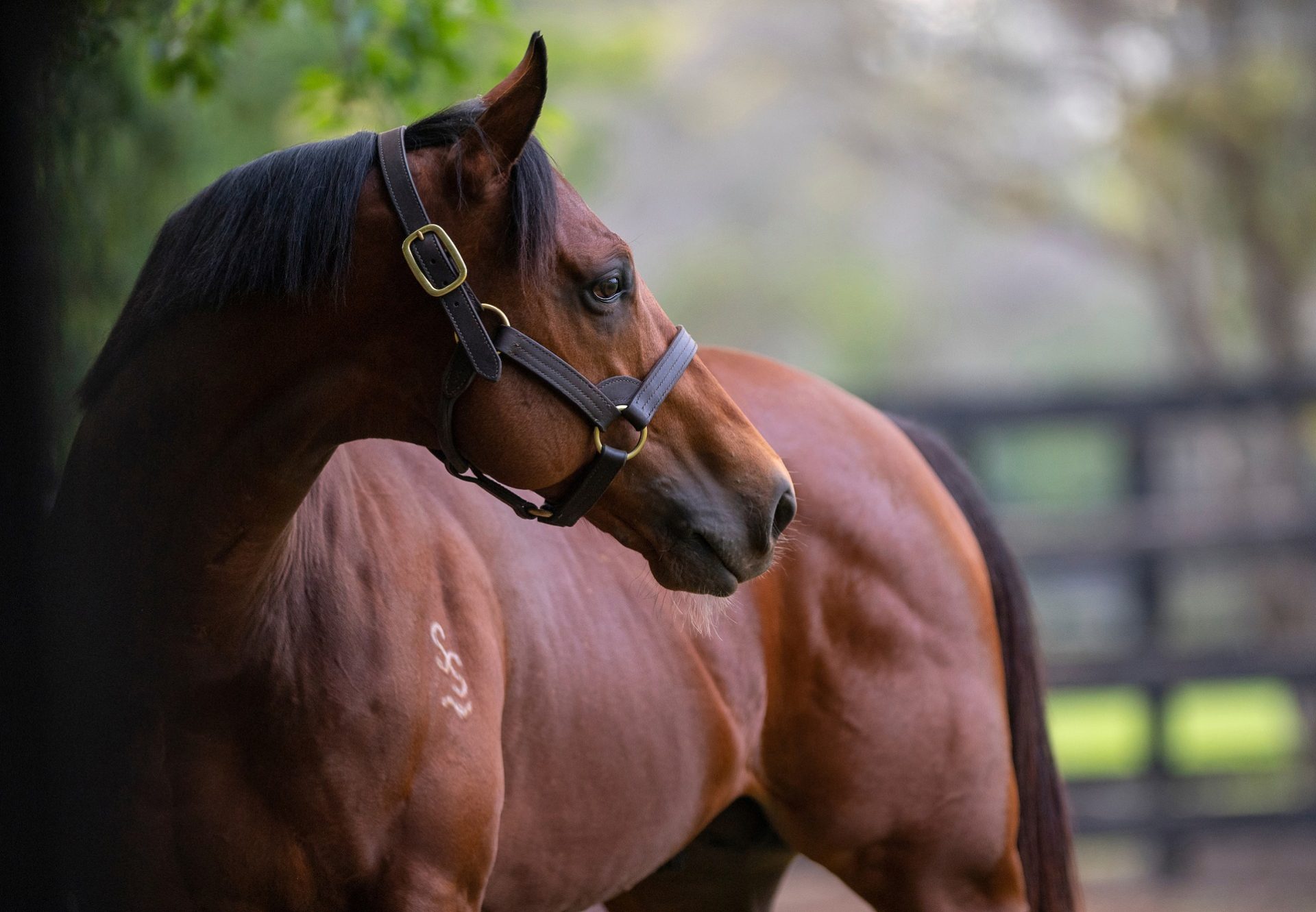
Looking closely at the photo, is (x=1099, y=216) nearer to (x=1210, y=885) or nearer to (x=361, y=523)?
(x=1210, y=885)

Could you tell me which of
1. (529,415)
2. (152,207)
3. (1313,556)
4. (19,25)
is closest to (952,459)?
(529,415)

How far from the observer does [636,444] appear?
166cm

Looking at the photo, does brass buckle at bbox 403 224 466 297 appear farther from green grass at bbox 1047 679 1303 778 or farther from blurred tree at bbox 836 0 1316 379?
blurred tree at bbox 836 0 1316 379

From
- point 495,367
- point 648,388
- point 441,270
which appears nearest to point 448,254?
point 441,270

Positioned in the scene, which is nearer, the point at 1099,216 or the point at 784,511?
the point at 784,511

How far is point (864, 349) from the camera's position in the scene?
77.1 ft

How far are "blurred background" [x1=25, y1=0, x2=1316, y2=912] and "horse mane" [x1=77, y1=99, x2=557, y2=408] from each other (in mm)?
217

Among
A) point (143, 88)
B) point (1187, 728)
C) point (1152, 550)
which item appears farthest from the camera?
point (1187, 728)

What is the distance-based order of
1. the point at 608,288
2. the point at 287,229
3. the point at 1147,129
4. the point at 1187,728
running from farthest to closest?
the point at 1147,129 < the point at 1187,728 < the point at 608,288 < the point at 287,229

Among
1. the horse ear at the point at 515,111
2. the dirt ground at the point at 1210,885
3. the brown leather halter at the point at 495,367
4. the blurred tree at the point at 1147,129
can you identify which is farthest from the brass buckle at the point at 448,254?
the blurred tree at the point at 1147,129

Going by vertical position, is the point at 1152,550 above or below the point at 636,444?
below

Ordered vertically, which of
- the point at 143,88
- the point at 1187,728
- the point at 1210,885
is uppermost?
the point at 143,88

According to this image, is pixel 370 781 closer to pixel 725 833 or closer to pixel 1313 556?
pixel 725 833

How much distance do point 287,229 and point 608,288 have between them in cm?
42
